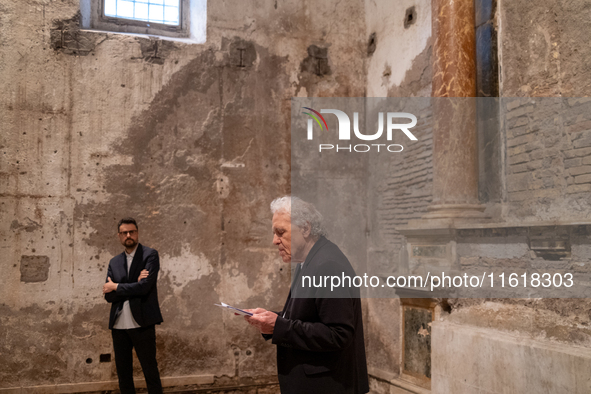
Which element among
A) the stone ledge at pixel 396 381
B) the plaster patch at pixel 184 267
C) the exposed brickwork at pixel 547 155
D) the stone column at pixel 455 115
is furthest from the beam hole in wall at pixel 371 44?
the stone ledge at pixel 396 381

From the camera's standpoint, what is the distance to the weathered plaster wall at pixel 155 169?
536 cm

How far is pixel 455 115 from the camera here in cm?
448

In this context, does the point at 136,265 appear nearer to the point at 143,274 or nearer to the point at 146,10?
the point at 143,274

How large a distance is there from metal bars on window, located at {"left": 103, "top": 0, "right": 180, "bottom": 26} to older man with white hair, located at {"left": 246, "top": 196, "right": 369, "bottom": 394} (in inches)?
183

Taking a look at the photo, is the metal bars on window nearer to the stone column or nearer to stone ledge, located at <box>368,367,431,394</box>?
the stone column

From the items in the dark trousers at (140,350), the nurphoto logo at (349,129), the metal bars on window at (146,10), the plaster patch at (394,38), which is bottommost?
the dark trousers at (140,350)

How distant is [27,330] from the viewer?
5258 mm

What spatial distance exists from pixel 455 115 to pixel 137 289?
10.1ft

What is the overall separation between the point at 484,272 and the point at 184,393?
3646 mm

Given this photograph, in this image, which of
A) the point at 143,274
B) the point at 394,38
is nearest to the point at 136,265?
the point at 143,274

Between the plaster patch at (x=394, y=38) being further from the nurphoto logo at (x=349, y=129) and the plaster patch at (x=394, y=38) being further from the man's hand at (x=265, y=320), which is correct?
the man's hand at (x=265, y=320)

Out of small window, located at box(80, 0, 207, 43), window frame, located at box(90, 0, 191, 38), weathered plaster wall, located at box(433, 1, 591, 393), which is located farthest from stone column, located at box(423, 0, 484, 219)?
window frame, located at box(90, 0, 191, 38)

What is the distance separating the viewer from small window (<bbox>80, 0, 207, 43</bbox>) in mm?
5965

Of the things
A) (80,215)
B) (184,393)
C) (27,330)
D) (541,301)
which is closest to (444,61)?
(541,301)
